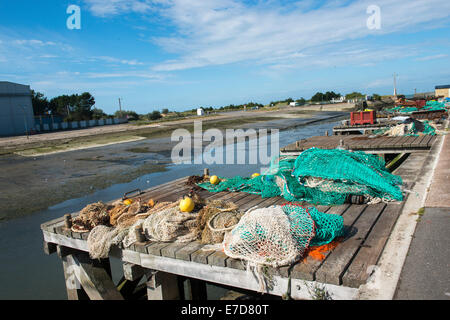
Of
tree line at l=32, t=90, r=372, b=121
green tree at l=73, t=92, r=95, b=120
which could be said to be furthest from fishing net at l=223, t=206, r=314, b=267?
green tree at l=73, t=92, r=95, b=120

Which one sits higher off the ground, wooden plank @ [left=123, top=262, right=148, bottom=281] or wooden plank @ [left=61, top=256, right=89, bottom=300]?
wooden plank @ [left=123, top=262, right=148, bottom=281]

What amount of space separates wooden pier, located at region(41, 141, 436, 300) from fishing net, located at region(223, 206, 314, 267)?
0.10 meters

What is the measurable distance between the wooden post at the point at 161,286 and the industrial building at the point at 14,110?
52316mm

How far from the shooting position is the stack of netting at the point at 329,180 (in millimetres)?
5297

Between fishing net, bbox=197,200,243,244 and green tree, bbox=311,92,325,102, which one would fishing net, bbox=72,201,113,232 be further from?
green tree, bbox=311,92,325,102

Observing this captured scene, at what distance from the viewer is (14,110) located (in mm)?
51656

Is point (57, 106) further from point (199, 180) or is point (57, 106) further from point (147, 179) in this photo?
point (199, 180)

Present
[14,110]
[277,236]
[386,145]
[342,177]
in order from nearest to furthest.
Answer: [277,236]
[342,177]
[386,145]
[14,110]

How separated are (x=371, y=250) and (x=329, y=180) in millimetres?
1913

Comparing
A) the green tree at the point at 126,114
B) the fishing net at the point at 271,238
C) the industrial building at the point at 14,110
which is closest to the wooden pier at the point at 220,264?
the fishing net at the point at 271,238

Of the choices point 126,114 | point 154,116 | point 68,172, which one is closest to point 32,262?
point 68,172

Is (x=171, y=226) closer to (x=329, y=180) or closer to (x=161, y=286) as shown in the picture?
(x=161, y=286)

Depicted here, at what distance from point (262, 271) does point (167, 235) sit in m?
1.55

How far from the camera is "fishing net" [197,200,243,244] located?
438cm
